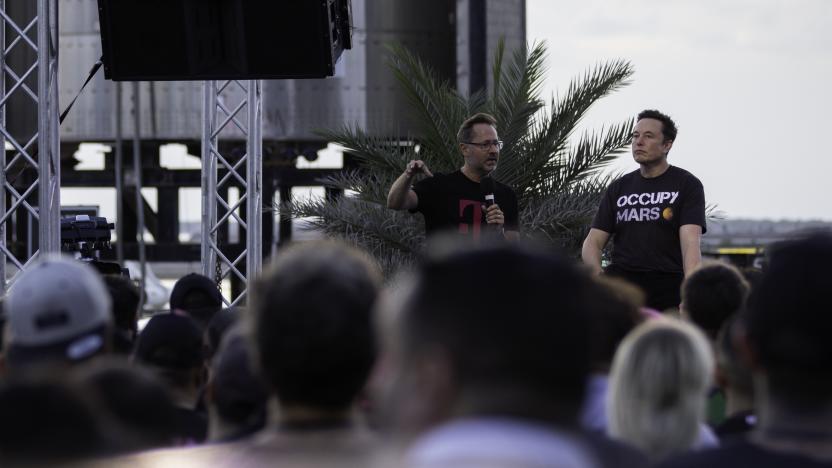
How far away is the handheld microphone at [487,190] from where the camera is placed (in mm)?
7176

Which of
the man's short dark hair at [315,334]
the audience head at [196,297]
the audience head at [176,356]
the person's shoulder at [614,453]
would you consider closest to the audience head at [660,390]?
the person's shoulder at [614,453]

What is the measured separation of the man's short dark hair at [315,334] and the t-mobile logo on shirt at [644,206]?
17.3ft

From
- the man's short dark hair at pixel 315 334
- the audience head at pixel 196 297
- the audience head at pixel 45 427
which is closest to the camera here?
the audience head at pixel 45 427

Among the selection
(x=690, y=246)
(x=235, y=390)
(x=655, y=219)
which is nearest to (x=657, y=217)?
(x=655, y=219)

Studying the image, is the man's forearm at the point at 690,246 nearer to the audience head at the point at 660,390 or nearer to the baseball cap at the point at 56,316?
the audience head at the point at 660,390

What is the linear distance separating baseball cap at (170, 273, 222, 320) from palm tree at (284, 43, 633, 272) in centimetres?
543

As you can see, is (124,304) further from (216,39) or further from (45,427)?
(216,39)

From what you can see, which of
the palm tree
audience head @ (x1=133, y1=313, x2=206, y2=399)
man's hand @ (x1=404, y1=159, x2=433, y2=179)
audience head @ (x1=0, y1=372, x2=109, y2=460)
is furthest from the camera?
the palm tree

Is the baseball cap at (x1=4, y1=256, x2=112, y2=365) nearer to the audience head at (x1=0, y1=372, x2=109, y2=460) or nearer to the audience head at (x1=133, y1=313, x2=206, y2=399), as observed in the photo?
the audience head at (x1=0, y1=372, x2=109, y2=460)

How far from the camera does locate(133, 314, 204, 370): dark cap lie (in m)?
4.06

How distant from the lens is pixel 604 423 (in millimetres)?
3271

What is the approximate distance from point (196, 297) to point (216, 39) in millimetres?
3813

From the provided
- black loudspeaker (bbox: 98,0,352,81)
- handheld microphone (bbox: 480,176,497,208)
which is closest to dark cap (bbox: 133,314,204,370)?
handheld microphone (bbox: 480,176,497,208)

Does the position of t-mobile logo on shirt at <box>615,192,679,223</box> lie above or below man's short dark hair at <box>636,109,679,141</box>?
below
